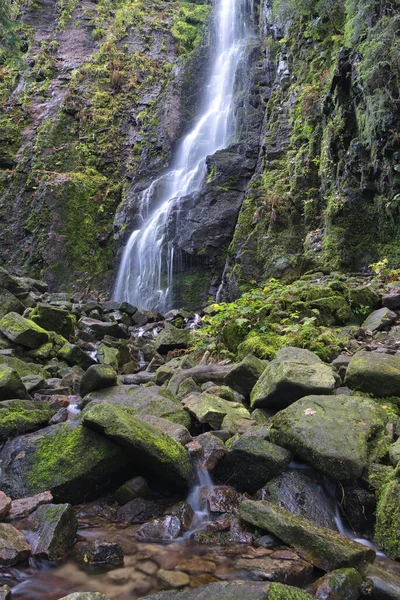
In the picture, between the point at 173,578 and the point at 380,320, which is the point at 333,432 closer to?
the point at 173,578

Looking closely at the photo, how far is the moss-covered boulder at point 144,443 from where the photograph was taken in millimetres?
3217

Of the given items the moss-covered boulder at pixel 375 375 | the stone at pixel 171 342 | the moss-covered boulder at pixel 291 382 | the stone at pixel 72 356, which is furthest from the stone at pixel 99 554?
the stone at pixel 171 342

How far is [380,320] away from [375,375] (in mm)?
2413

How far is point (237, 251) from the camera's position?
1378 cm

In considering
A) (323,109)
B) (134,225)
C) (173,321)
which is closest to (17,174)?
(134,225)

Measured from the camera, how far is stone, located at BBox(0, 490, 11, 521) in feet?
9.56

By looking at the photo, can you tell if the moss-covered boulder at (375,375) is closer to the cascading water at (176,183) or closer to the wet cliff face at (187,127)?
the wet cliff face at (187,127)

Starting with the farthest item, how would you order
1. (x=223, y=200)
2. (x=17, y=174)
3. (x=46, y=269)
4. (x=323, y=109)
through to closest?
(x=17, y=174) < (x=46, y=269) < (x=223, y=200) < (x=323, y=109)

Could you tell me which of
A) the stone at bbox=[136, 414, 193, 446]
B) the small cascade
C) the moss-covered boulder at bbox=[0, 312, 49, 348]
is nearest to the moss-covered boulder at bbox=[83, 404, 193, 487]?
the small cascade

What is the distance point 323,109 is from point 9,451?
39.2 feet

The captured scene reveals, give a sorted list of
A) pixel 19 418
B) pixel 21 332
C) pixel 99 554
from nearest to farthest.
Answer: pixel 99 554 < pixel 19 418 < pixel 21 332

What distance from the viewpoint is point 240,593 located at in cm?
204

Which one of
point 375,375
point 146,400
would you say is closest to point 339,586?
point 375,375

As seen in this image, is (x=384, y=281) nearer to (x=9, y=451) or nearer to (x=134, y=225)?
(x=9, y=451)
